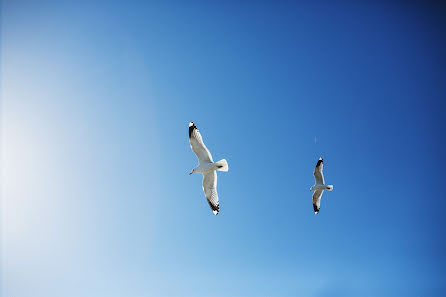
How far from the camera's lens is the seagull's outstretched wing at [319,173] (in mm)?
11867

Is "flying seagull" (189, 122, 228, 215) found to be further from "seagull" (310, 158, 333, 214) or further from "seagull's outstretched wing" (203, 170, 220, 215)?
"seagull" (310, 158, 333, 214)

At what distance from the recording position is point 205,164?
9133mm

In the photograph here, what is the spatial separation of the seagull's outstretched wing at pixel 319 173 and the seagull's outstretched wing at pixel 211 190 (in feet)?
13.1

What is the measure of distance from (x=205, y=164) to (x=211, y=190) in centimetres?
100

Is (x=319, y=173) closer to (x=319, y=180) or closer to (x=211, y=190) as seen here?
(x=319, y=180)

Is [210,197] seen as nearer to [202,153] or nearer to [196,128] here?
[202,153]

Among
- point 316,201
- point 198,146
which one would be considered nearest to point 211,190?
point 198,146

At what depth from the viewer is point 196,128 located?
352 inches

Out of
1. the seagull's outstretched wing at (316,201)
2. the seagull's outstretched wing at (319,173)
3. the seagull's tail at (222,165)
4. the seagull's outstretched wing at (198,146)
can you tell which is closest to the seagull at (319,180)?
the seagull's outstretched wing at (319,173)

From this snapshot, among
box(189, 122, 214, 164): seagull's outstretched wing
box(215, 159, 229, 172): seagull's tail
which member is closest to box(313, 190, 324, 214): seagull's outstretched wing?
box(215, 159, 229, 172): seagull's tail

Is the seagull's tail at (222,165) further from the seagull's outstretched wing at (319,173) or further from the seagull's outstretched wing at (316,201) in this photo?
the seagull's outstretched wing at (316,201)

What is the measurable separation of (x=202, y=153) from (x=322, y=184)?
4916 mm

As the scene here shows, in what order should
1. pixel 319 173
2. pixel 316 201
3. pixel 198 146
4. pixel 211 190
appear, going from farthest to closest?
pixel 316 201, pixel 319 173, pixel 211 190, pixel 198 146

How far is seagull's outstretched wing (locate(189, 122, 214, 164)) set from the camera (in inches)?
352
